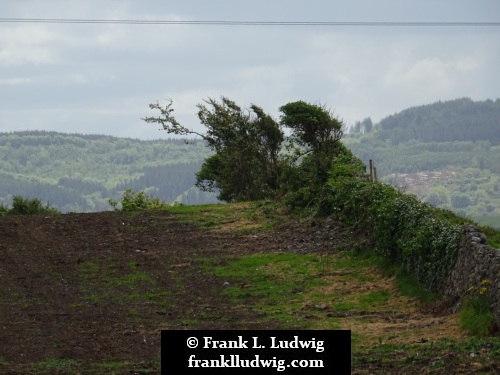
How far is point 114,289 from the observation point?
25109 mm

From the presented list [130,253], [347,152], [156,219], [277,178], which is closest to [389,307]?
[130,253]

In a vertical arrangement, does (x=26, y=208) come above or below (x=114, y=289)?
above

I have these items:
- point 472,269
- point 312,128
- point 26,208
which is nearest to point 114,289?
point 472,269

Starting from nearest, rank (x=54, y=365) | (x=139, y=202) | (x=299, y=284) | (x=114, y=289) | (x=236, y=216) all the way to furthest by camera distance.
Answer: (x=54, y=365) < (x=114, y=289) < (x=299, y=284) < (x=236, y=216) < (x=139, y=202)

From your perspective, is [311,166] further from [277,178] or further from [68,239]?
[68,239]

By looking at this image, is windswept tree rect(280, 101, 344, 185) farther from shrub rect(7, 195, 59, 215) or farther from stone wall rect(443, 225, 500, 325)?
stone wall rect(443, 225, 500, 325)

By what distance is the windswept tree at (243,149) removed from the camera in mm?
46469

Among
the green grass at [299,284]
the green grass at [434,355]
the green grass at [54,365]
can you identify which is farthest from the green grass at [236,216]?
the green grass at [54,365]

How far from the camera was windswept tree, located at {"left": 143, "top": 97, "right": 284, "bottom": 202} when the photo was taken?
4647 centimetres

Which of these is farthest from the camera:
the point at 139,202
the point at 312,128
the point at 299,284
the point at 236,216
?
the point at 139,202

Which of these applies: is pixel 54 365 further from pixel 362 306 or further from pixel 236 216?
pixel 236 216

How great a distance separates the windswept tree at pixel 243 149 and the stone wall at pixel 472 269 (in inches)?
950

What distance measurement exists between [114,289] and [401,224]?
667cm

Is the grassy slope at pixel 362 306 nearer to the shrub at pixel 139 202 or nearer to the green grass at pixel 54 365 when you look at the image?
the green grass at pixel 54 365
